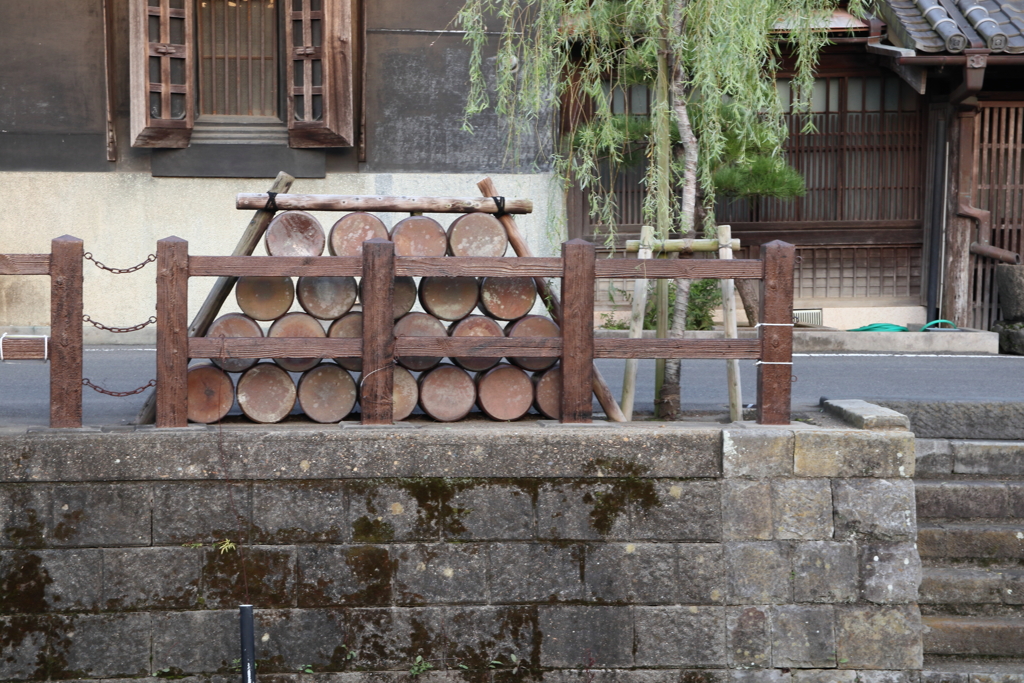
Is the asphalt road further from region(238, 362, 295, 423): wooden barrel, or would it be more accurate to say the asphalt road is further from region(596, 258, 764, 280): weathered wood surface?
region(596, 258, 764, 280): weathered wood surface

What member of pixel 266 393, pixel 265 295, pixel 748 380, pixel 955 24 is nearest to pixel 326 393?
pixel 266 393

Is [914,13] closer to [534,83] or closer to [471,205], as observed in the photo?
[534,83]

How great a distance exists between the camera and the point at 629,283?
43.5 feet

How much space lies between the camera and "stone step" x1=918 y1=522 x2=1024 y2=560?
16.6 ft

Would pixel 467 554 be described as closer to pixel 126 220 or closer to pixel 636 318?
pixel 636 318

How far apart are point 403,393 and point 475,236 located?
2.84 ft

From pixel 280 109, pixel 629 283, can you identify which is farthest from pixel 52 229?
pixel 629 283

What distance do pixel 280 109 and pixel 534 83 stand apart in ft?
21.2

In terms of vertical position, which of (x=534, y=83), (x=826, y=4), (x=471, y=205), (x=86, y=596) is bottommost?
(x=86, y=596)

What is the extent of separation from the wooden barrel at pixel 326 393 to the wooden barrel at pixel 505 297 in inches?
30.5

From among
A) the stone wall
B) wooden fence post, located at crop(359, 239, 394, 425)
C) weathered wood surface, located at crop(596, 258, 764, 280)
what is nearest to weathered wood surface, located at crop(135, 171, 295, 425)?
the stone wall

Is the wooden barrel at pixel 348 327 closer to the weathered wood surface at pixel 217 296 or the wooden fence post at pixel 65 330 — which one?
the weathered wood surface at pixel 217 296

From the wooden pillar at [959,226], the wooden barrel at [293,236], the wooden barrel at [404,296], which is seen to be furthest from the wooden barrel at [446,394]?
the wooden pillar at [959,226]

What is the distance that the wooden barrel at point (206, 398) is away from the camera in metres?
4.64
